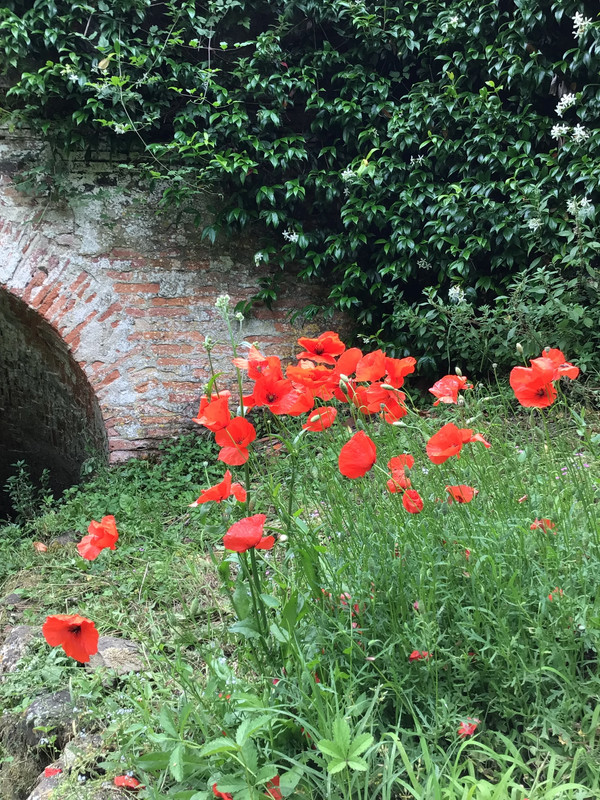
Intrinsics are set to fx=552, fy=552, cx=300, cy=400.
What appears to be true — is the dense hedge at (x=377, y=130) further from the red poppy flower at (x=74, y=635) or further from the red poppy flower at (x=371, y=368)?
the red poppy flower at (x=74, y=635)

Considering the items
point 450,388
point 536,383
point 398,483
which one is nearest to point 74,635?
point 398,483

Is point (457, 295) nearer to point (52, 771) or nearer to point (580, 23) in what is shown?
point (580, 23)

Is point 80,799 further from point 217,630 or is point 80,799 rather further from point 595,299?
point 595,299

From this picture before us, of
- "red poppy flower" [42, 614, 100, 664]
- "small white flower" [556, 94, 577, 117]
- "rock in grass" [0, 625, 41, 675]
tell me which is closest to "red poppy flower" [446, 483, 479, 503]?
"red poppy flower" [42, 614, 100, 664]

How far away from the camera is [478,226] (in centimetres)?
367

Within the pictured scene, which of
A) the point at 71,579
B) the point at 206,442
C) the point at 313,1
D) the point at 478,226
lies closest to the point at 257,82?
the point at 313,1

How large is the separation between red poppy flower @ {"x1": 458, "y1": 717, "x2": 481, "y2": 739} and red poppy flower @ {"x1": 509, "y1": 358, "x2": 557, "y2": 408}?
0.67 meters

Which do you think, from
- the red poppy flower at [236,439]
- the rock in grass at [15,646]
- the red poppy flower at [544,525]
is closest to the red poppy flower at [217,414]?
the red poppy flower at [236,439]

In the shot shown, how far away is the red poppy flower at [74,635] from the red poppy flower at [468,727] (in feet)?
2.39

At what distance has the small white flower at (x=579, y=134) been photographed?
3.24 m

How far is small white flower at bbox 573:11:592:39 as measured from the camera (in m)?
3.12

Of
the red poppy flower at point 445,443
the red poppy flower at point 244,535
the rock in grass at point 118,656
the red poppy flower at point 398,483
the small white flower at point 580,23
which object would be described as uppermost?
the small white flower at point 580,23

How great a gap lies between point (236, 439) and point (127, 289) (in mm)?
3345

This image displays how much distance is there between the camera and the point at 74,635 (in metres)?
1.13
